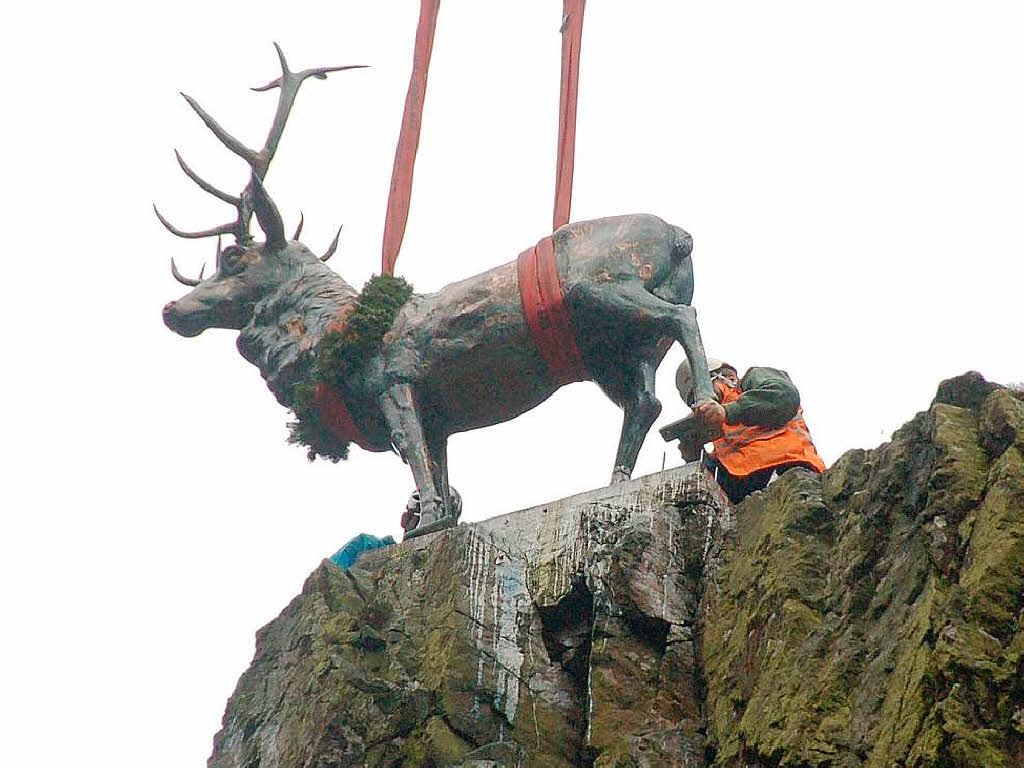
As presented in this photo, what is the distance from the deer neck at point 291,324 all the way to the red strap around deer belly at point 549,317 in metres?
1.51

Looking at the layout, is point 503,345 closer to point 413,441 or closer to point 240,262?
point 413,441

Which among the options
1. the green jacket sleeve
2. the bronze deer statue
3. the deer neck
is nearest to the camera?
the green jacket sleeve

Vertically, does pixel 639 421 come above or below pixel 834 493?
above

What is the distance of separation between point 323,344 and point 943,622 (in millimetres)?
5930

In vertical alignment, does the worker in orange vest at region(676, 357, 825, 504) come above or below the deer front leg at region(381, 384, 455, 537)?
below

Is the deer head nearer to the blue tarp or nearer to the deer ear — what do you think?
the deer ear

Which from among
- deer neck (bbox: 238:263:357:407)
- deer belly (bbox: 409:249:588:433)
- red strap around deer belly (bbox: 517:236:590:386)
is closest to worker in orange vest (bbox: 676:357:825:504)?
red strap around deer belly (bbox: 517:236:590:386)

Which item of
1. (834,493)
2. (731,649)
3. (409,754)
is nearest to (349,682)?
(409,754)

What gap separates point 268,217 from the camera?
12.1 meters

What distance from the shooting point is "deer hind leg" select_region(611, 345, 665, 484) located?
1080 centimetres

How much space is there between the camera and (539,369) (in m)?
11.0

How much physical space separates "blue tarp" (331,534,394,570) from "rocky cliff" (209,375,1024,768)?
0.50 m

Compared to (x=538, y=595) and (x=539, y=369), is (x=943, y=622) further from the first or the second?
(x=539, y=369)

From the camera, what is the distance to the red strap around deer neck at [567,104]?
1229 centimetres
